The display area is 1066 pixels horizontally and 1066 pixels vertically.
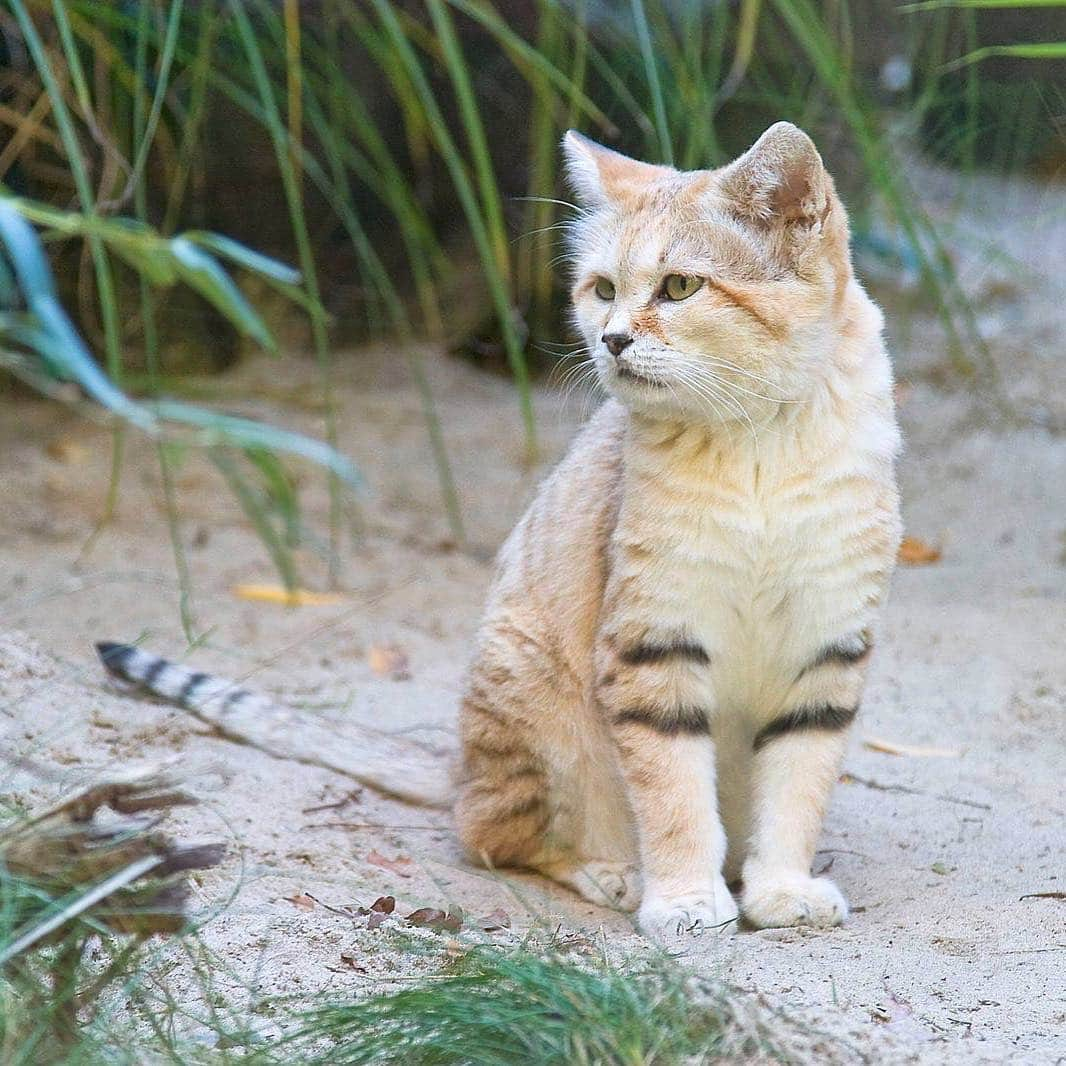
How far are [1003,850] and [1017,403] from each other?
352 cm

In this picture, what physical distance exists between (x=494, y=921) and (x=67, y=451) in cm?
361

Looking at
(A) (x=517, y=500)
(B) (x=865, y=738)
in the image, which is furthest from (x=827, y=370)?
(A) (x=517, y=500)

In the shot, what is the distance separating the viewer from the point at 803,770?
282 cm

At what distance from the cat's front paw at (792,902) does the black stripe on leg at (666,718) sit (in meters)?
0.32

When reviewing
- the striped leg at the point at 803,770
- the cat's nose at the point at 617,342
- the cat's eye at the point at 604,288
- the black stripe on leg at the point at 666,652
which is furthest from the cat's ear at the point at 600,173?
the striped leg at the point at 803,770

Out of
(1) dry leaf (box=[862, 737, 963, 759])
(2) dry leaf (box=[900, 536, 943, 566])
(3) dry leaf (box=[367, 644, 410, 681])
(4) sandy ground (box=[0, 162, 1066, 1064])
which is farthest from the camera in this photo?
(2) dry leaf (box=[900, 536, 943, 566])

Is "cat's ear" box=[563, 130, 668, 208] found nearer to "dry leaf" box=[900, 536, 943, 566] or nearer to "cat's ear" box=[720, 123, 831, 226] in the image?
"cat's ear" box=[720, 123, 831, 226]

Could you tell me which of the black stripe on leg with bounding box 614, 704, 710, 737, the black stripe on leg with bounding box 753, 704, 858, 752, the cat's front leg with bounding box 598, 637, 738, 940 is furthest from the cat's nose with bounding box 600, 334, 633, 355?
the black stripe on leg with bounding box 753, 704, 858, 752

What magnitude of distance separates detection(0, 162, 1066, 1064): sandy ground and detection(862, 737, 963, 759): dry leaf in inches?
0.5

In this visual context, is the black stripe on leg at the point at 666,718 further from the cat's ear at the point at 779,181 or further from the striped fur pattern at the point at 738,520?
the cat's ear at the point at 779,181

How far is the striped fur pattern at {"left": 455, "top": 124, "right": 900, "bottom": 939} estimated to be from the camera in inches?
107

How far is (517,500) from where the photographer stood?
5.85m

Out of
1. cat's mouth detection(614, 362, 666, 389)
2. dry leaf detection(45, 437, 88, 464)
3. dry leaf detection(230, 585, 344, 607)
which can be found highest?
cat's mouth detection(614, 362, 666, 389)

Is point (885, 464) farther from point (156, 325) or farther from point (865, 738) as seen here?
point (156, 325)
